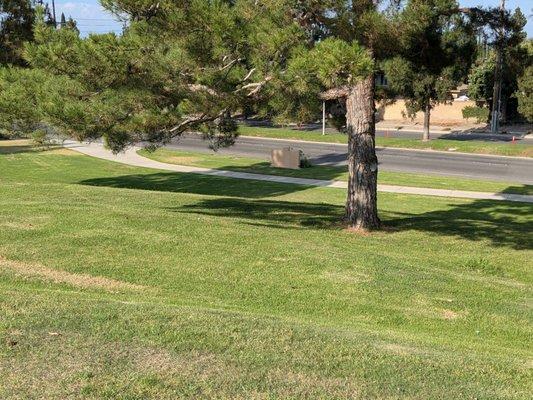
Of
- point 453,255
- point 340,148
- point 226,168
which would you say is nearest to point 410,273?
point 453,255

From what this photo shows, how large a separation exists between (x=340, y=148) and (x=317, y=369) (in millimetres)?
34620

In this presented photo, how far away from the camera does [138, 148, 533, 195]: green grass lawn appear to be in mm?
25719

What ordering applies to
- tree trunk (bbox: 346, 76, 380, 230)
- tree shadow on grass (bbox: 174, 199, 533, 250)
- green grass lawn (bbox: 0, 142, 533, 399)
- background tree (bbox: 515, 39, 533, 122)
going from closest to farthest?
green grass lawn (bbox: 0, 142, 533, 399), tree trunk (bbox: 346, 76, 380, 230), tree shadow on grass (bbox: 174, 199, 533, 250), background tree (bbox: 515, 39, 533, 122)

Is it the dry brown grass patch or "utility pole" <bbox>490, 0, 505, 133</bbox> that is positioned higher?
"utility pole" <bbox>490, 0, 505, 133</bbox>

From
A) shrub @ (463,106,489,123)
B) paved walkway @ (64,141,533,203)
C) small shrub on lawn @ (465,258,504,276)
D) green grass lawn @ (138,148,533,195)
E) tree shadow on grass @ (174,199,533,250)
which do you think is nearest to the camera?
small shrub on lawn @ (465,258,504,276)

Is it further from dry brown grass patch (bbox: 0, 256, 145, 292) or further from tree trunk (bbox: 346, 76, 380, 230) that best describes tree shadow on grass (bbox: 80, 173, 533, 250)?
dry brown grass patch (bbox: 0, 256, 145, 292)

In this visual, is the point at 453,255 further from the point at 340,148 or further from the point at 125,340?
the point at 340,148

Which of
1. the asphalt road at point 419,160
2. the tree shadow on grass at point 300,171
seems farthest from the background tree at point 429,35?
the asphalt road at point 419,160

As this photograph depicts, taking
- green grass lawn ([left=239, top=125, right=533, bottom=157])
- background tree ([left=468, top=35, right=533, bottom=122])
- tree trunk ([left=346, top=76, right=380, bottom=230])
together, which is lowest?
green grass lawn ([left=239, top=125, right=533, bottom=157])

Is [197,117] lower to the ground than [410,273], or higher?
higher

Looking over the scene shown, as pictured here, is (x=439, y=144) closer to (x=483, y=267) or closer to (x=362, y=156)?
(x=362, y=156)

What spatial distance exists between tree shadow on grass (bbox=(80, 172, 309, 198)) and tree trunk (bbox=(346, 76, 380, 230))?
329 inches

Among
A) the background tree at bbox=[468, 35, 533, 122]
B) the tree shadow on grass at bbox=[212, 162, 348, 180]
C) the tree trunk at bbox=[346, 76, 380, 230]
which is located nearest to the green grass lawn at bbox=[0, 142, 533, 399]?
the tree trunk at bbox=[346, 76, 380, 230]

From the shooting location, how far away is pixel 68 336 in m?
5.38
